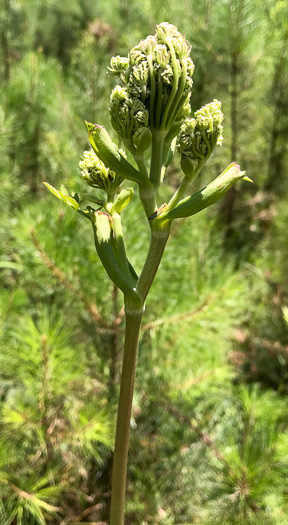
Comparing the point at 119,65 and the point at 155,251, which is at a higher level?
the point at 119,65

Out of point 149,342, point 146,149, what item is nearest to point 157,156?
point 146,149

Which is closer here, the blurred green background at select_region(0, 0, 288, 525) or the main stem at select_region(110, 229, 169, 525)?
the main stem at select_region(110, 229, 169, 525)

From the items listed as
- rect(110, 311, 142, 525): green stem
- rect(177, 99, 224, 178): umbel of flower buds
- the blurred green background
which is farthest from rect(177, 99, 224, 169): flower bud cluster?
the blurred green background

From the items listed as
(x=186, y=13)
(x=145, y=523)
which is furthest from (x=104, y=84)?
(x=145, y=523)

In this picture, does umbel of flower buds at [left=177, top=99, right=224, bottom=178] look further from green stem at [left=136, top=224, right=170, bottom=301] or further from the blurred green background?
the blurred green background

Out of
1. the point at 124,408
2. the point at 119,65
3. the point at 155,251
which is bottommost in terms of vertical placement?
the point at 124,408

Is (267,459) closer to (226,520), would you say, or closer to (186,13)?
(226,520)

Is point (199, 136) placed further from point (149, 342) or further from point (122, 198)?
point (149, 342)
